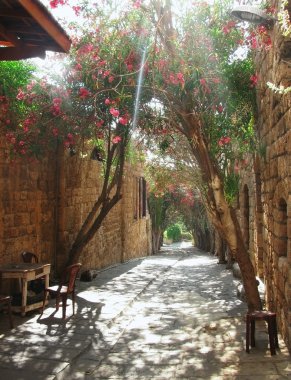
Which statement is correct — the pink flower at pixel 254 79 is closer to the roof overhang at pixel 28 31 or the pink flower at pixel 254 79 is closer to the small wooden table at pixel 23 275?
the roof overhang at pixel 28 31

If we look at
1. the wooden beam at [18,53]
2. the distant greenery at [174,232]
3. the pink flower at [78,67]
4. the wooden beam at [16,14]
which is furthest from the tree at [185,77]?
the distant greenery at [174,232]

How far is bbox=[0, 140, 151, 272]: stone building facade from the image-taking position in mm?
7418

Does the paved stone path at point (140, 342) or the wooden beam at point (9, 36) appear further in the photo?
the paved stone path at point (140, 342)

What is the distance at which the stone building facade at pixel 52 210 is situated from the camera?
7418mm

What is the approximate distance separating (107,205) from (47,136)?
2.46 meters

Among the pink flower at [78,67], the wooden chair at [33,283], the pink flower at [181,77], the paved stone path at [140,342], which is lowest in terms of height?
the paved stone path at [140,342]

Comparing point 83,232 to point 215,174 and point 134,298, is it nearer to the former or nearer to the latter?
point 134,298

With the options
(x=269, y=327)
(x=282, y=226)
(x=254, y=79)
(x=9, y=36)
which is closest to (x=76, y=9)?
(x=9, y=36)

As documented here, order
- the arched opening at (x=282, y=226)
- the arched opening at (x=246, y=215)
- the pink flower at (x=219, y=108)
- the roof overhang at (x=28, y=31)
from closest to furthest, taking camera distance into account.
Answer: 1. the roof overhang at (x=28, y=31)
2. the arched opening at (x=282, y=226)
3. the pink flower at (x=219, y=108)
4. the arched opening at (x=246, y=215)

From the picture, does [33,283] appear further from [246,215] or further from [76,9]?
[246,215]

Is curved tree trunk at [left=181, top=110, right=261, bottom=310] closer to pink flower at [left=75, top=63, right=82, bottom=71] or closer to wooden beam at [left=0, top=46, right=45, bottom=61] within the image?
pink flower at [left=75, top=63, right=82, bottom=71]

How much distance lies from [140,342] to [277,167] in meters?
2.64

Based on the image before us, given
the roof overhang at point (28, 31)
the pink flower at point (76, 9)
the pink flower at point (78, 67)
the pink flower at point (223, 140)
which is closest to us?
the roof overhang at point (28, 31)

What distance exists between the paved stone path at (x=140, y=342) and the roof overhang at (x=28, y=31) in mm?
3134
